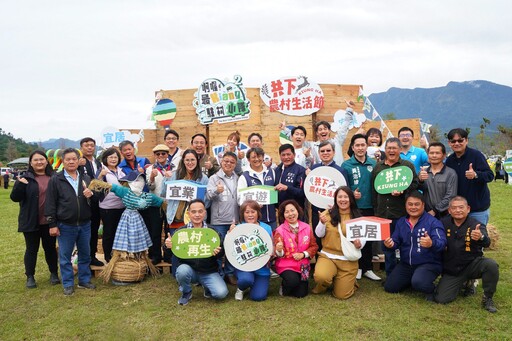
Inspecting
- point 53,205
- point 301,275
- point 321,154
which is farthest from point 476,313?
point 53,205

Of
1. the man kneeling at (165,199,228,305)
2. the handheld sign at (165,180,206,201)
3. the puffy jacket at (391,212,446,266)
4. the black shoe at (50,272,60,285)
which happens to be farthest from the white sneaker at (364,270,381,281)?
the black shoe at (50,272,60,285)

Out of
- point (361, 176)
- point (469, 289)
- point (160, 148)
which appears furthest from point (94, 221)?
point (469, 289)

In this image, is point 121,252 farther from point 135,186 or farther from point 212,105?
point 212,105

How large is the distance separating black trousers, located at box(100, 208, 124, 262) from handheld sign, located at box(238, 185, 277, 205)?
76.2 inches

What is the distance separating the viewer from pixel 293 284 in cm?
459

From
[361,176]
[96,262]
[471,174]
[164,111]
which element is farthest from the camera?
[164,111]

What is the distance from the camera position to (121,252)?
5.36 metres

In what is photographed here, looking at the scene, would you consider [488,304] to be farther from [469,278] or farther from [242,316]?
[242,316]

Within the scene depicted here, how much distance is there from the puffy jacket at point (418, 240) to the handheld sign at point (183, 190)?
244cm

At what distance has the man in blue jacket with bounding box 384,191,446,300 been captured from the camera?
441 centimetres

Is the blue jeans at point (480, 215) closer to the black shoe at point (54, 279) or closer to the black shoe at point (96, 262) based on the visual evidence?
the black shoe at point (96, 262)

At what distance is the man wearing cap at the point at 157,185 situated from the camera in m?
5.54

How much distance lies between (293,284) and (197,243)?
1211 millimetres

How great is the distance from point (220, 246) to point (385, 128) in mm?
5256
